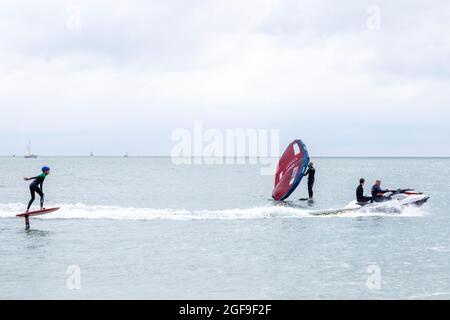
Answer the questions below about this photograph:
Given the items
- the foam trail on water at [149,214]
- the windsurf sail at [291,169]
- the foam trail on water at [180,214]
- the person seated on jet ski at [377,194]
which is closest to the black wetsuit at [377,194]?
the person seated on jet ski at [377,194]

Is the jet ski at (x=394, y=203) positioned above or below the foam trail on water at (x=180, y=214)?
above

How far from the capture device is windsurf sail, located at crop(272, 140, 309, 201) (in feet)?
93.8

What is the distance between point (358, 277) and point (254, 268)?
2588mm

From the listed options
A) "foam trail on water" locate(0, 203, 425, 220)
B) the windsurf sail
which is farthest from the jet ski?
the windsurf sail

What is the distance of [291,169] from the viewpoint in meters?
29.9

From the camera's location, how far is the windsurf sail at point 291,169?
2858cm

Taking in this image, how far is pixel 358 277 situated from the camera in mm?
12141

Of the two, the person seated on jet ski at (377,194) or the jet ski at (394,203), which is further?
the jet ski at (394,203)

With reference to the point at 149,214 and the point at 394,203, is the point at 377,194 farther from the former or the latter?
the point at 149,214

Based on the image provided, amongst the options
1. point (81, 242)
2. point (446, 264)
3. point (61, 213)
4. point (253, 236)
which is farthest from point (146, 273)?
point (61, 213)

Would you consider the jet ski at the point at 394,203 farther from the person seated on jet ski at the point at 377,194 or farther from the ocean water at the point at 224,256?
the ocean water at the point at 224,256

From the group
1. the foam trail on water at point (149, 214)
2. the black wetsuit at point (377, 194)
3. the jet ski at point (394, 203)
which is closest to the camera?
the foam trail on water at point (149, 214)

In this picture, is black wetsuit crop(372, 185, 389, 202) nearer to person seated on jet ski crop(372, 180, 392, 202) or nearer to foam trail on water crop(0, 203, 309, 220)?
person seated on jet ski crop(372, 180, 392, 202)
